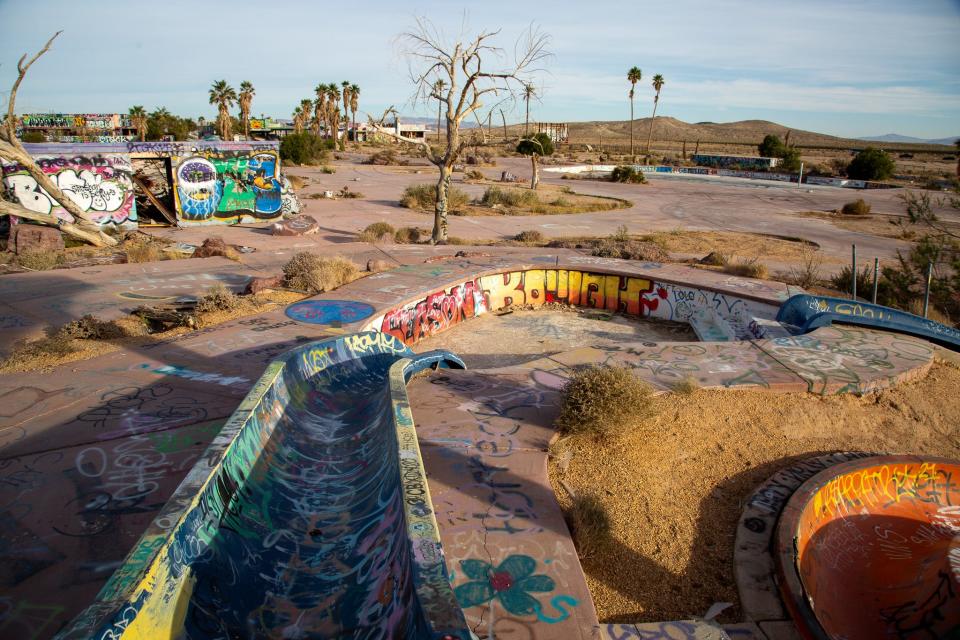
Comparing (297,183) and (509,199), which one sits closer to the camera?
(509,199)

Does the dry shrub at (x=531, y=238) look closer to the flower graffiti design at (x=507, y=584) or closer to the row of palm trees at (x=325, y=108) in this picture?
the flower graffiti design at (x=507, y=584)

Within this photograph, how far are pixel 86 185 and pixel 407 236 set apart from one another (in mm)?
12053

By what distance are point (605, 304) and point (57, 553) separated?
13.5 m

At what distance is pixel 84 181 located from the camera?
21078 millimetres

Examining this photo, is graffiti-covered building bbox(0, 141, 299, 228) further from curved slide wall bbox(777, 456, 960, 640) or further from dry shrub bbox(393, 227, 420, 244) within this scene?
curved slide wall bbox(777, 456, 960, 640)

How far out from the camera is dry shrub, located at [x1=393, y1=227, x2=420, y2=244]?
2191cm

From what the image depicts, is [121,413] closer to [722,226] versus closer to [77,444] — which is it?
[77,444]

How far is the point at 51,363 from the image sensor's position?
8.91m

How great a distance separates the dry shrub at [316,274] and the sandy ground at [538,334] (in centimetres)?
287

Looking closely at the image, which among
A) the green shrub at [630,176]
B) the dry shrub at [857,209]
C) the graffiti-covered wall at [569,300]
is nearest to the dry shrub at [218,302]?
the graffiti-covered wall at [569,300]

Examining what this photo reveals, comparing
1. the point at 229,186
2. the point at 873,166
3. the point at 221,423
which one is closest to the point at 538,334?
the point at 221,423

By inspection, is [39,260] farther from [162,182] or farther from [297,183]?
[297,183]

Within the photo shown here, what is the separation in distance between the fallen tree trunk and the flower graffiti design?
1993 centimetres

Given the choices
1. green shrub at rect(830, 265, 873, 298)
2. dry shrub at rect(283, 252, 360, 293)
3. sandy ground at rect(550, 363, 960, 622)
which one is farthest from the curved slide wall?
dry shrub at rect(283, 252, 360, 293)
